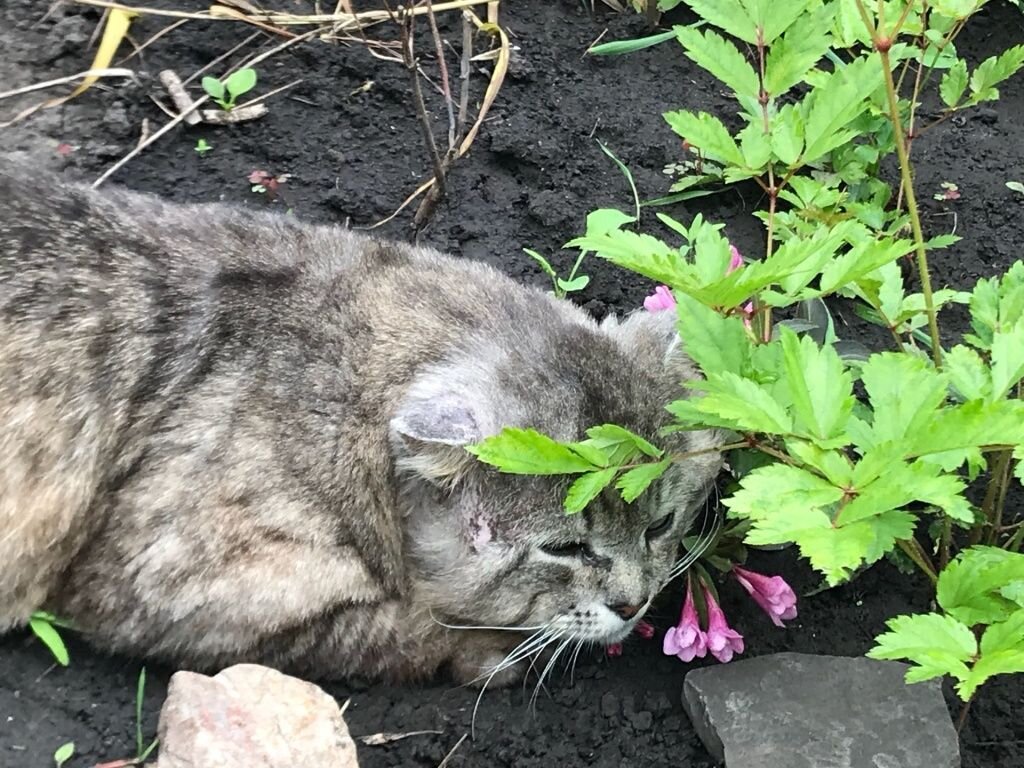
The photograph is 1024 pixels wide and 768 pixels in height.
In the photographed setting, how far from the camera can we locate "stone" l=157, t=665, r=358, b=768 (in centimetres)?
196

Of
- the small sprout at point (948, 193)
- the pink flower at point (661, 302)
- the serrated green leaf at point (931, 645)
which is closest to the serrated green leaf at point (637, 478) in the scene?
the serrated green leaf at point (931, 645)

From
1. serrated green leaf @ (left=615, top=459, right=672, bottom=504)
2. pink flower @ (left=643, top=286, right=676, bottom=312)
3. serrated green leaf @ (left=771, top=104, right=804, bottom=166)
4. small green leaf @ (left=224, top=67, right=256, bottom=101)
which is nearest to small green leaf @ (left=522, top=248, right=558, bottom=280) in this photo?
pink flower @ (left=643, top=286, right=676, bottom=312)

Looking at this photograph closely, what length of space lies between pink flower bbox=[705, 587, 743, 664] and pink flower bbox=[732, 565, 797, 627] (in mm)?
96

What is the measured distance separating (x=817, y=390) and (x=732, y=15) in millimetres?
792

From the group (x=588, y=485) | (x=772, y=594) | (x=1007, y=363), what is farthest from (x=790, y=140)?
(x=772, y=594)

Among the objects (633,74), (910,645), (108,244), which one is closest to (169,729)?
(108,244)

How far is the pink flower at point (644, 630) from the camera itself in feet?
8.40

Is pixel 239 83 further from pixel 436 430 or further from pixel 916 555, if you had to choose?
pixel 916 555

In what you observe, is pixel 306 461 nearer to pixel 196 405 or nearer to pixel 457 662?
pixel 196 405

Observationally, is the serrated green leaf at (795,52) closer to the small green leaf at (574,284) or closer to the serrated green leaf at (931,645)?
the serrated green leaf at (931,645)

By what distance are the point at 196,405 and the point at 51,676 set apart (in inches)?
27.2

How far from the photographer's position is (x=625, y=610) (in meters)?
2.41

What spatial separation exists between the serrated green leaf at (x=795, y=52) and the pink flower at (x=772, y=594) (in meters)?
1.11

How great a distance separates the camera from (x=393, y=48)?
12.5 ft
